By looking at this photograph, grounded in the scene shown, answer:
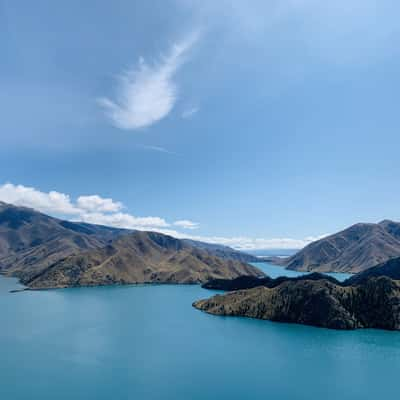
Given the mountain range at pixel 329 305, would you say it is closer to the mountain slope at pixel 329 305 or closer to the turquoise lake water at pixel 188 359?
the mountain slope at pixel 329 305

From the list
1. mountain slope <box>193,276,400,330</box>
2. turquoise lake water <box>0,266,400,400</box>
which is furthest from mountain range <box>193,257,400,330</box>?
turquoise lake water <box>0,266,400,400</box>

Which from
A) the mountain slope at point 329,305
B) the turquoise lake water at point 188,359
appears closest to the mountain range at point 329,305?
the mountain slope at point 329,305

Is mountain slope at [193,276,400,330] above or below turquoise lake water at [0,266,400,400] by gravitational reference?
above

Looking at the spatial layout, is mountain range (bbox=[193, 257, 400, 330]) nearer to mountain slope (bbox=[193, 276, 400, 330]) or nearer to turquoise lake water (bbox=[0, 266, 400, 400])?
mountain slope (bbox=[193, 276, 400, 330])

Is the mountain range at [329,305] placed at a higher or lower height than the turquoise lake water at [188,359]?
higher

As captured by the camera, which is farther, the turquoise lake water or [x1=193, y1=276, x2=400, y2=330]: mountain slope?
[x1=193, y1=276, x2=400, y2=330]: mountain slope

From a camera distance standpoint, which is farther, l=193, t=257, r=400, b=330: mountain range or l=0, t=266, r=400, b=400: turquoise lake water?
l=193, t=257, r=400, b=330: mountain range

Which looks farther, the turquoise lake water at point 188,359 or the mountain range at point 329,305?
the mountain range at point 329,305

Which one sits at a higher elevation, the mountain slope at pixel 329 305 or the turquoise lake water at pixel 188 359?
the mountain slope at pixel 329 305

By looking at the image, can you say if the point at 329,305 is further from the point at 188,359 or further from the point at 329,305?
the point at 188,359
